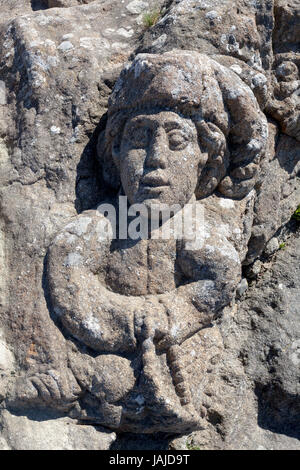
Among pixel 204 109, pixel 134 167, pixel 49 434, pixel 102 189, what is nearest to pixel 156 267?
pixel 134 167

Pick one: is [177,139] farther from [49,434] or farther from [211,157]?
[49,434]

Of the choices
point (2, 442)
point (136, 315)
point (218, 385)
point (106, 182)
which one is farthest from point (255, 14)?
point (2, 442)

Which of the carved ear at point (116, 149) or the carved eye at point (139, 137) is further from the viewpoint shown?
the carved ear at point (116, 149)

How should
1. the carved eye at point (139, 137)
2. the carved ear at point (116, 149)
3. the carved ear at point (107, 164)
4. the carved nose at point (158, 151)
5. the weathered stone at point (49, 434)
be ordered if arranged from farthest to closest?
the carved ear at point (107, 164)
the carved ear at point (116, 149)
the carved eye at point (139, 137)
the carved nose at point (158, 151)
the weathered stone at point (49, 434)

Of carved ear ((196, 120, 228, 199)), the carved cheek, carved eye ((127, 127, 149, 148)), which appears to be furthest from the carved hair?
the carved cheek

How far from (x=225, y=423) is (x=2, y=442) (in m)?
1.52

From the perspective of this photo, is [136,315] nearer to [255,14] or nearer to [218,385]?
[218,385]

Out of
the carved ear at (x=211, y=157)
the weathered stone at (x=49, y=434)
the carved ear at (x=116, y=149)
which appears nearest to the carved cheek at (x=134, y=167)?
the carved ear at (x=116, y=149)

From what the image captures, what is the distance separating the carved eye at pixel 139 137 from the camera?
412 cm

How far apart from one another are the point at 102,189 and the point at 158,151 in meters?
0.72

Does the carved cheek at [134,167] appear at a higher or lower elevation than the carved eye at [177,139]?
lower

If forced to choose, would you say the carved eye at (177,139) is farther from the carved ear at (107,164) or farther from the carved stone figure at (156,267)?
the carved ear at (107,164)

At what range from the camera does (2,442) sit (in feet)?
12.7

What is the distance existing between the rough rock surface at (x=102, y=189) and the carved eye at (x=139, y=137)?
1.70 feet
